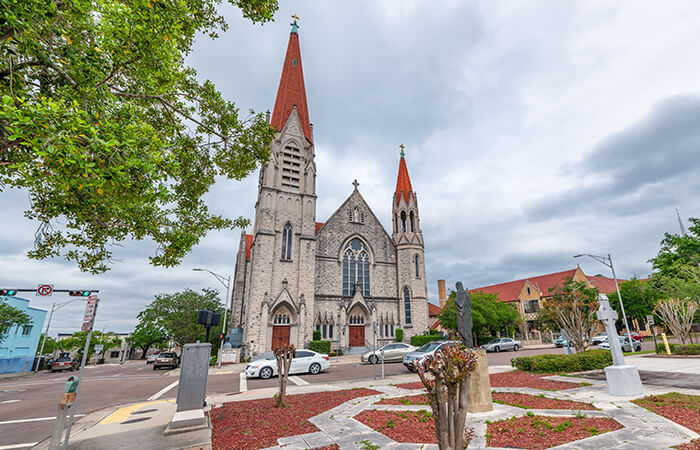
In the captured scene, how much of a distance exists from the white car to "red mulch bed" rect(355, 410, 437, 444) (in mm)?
10293

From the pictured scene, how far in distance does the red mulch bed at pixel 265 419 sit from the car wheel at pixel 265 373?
7241mm

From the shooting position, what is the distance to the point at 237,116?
854cm

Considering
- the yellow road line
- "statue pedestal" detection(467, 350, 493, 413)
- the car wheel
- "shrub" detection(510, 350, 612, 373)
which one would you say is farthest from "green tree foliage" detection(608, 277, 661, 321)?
the yellow road line

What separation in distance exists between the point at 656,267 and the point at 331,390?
45448mm

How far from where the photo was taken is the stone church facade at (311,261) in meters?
26.4

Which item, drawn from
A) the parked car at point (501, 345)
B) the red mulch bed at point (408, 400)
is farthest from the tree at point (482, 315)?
the red mulch bed at point (408, 400)

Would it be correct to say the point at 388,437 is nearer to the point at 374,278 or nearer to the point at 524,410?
the point at 524,410

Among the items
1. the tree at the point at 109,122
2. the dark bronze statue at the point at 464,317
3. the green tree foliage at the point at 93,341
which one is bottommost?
the green tree foliage at the point at 93,341

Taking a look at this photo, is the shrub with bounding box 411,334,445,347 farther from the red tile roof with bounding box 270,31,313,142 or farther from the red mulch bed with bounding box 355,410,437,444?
the red mulch bed with bounding box 355,410,437,444

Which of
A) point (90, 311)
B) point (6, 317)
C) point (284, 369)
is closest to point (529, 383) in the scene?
point (284, 369)

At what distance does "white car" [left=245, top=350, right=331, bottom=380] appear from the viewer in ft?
52.8

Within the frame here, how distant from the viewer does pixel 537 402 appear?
753 centimetres

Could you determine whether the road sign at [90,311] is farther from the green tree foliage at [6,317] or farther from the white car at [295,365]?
the green tree foliage at [6,317]

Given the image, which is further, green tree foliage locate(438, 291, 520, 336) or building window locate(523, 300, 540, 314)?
building window locate(523, 300, 540, 314)
